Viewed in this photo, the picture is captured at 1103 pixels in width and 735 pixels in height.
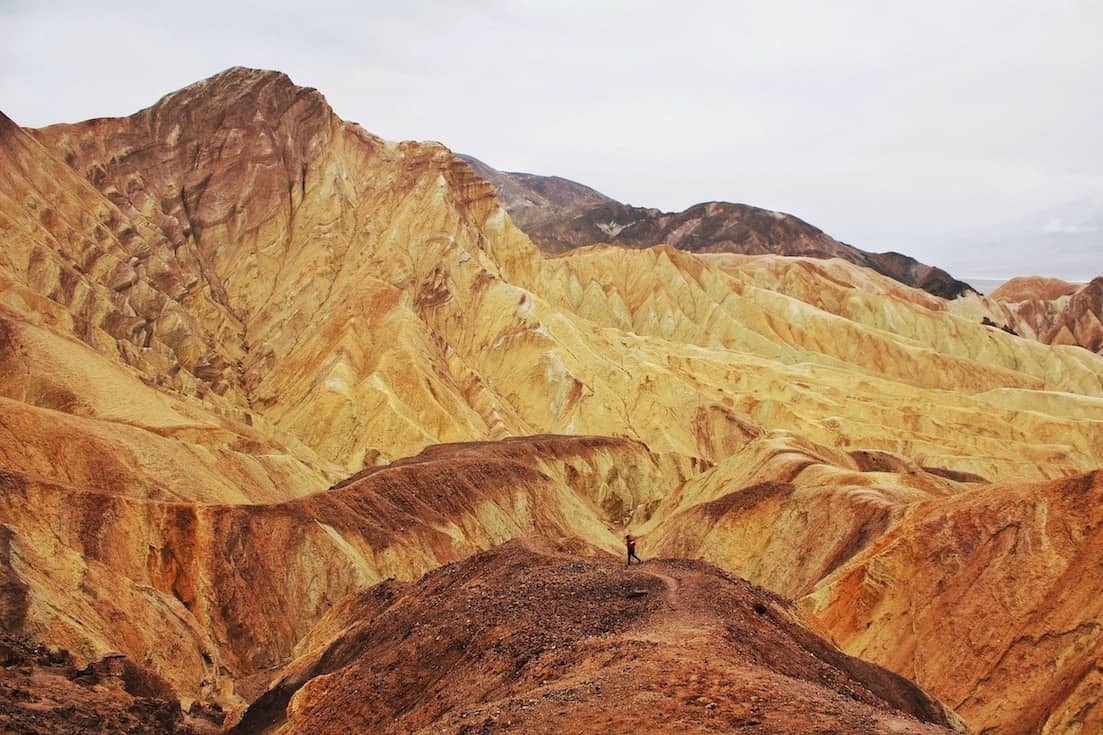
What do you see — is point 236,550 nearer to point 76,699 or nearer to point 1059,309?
point 76,699

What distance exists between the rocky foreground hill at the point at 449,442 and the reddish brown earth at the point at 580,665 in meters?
0.15

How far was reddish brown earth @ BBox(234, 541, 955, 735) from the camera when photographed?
12797 millimetres

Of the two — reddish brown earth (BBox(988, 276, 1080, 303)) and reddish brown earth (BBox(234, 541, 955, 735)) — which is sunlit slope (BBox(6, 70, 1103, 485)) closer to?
reddish brown earth (BBox(234, 541, 955, 735))

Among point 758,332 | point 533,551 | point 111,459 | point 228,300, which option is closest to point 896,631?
point 533,551

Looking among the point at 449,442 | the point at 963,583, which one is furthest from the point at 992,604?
the point at 449,442

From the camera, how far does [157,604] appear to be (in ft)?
98.3

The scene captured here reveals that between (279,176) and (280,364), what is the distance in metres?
27.4

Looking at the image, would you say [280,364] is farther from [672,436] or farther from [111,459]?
[111,459]

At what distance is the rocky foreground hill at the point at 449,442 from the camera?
79.5 feet

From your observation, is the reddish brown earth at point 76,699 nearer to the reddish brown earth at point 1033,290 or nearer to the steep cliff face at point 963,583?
the steep cliff face at point 963,583

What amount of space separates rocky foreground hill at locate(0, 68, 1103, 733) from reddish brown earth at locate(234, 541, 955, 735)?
0.15 meters

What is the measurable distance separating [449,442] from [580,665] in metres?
54.8

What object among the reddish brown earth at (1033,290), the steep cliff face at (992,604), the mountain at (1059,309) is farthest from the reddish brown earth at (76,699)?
the reddish brown earth at (1033,290)

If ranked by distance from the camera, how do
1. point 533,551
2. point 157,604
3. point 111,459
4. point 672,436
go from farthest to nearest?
1. point 672,436
2. point 111,459
3. point 157,604
4. point 533,551
